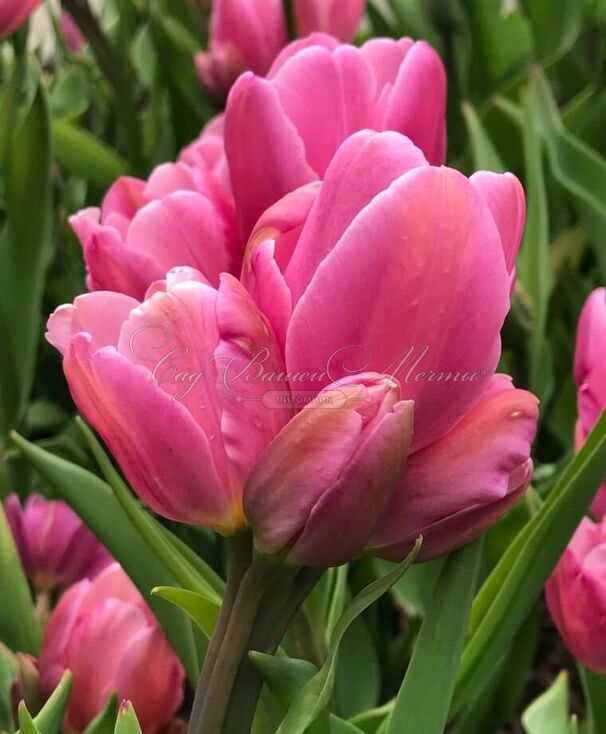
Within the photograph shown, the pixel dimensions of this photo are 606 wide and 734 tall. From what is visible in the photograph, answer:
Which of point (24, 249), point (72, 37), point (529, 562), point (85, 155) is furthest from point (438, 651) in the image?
point (72, 37)

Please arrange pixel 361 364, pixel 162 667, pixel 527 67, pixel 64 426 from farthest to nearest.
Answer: pixel 527 67
pixel 64 426
pixel 162 667
pixel 361 364

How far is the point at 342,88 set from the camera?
0.76ft

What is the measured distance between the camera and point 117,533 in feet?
0.82

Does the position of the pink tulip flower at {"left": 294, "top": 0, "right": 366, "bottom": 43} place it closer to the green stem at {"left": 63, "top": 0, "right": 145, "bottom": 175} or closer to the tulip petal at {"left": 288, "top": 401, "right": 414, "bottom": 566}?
the green stem at {"left": 63, "top": 0, "right": 145, "bottom": 175}

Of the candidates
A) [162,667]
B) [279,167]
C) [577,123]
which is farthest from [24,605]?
[577,123]

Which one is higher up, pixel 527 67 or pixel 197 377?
pixel 197 377

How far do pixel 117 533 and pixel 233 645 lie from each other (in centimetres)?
8

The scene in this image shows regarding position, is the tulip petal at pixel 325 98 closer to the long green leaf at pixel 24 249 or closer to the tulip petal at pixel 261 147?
the tulip petal at pixel 261 147

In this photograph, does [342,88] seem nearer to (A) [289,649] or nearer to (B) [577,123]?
(A) [289,649]

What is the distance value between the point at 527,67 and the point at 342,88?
0.40m

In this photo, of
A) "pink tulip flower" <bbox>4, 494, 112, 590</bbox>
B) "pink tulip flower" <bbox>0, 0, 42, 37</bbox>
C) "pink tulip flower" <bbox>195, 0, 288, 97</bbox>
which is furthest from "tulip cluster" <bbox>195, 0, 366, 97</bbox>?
"pink tulip flower" <bbox>4, 494, 112, 590</bbox>

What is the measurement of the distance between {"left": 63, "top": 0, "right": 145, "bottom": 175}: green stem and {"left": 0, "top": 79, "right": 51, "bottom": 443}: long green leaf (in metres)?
0.09

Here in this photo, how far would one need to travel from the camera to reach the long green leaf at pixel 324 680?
0.58 ft

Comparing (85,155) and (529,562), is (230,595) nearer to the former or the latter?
(529,562)
